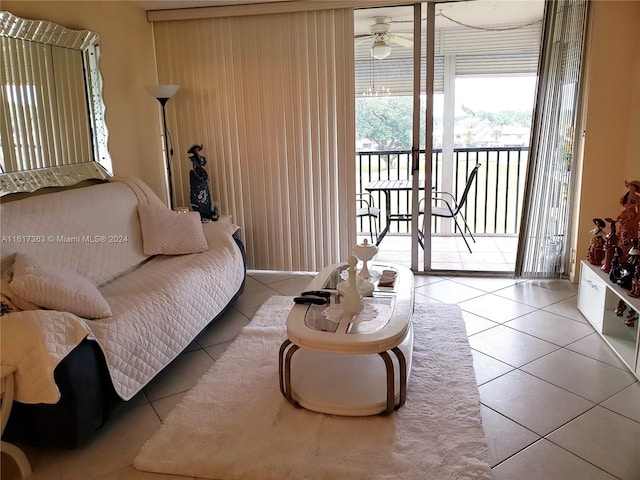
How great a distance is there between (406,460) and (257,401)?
2.41 ft

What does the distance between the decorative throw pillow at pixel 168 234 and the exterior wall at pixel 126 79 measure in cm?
62

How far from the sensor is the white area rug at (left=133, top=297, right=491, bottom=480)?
1.84 meters

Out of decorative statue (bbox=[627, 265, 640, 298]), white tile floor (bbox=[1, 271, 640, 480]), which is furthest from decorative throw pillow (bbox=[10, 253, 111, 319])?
decorative statue (bbox=[627, 265, 640, 298])

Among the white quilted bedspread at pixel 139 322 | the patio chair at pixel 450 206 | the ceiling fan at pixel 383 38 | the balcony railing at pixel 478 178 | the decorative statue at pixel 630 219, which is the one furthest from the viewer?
the balcony railing at pixel 478 178

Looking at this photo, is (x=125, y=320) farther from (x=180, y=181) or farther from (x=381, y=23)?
(x=381, y=23)

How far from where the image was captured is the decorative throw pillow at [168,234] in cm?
320

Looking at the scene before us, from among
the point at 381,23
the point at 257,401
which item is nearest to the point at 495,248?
the point at 381,23

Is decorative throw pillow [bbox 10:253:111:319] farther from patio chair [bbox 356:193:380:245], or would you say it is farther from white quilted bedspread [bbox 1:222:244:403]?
patio chair [bbox 356:193:380:245]

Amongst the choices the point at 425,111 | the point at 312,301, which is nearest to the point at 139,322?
the point at 312,301

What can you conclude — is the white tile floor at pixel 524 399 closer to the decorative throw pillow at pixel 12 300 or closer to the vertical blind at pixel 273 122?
the decorative throw pillow at pixel 12 300

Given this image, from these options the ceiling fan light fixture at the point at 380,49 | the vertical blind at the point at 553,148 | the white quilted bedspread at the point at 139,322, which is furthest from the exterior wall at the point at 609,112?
the white quilted bedspread at the point at 139,322

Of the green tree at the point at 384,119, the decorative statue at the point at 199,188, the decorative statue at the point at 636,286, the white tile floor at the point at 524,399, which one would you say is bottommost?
the white tile floor at the point at 524,399

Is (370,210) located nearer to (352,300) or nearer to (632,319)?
(632,319)

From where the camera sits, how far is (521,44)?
190 inches
